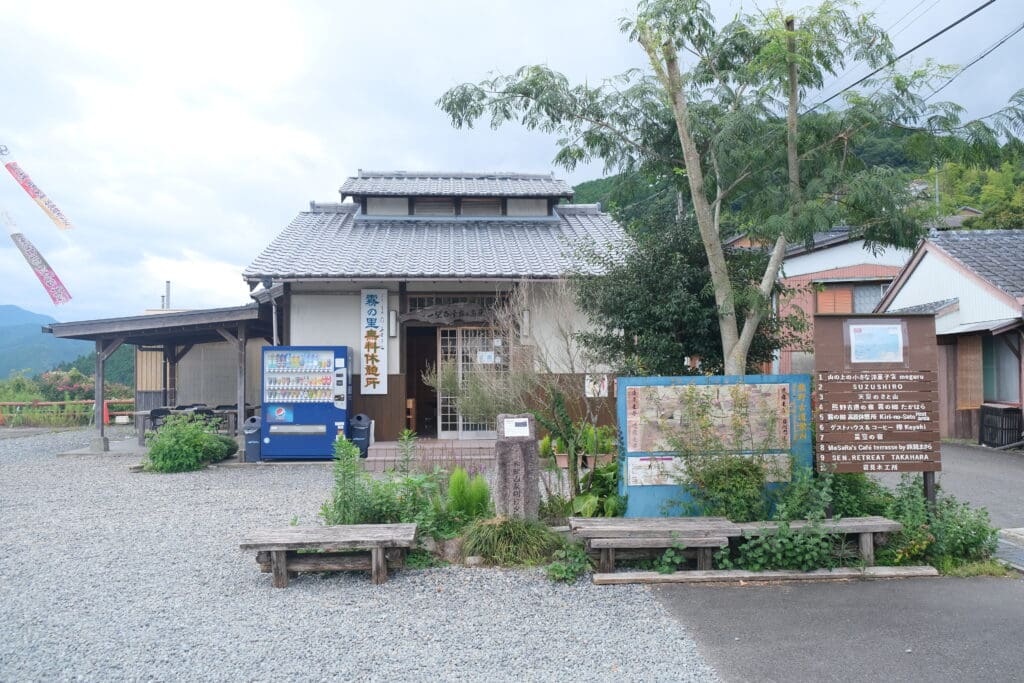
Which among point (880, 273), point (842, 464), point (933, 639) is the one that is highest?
point (880, 273)

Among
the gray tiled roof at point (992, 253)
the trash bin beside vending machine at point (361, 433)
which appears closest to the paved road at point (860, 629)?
the trash bin beside vending machine at point (361, 433)

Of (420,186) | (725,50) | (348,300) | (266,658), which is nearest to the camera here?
(266,658)

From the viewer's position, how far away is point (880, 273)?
22.1 metres

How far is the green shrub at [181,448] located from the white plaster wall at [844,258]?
16762 mm

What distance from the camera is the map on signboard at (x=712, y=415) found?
20.4 feet

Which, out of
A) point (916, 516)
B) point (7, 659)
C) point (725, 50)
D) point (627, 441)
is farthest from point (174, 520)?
point (725, 50)

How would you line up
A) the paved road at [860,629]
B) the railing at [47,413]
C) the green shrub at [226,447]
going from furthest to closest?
the railing at [47,413] → the green shrub at [226,447] → the paved road at [860,629]

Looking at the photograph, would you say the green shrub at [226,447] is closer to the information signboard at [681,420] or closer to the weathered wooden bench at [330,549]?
the weathered wooden bench at [330,549]

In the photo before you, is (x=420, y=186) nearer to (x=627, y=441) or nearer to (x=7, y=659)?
(x=627, y=441)

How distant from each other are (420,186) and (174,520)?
32.8 feet

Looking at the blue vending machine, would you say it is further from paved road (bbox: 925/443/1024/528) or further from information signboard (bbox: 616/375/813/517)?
paved road (bbox: 925/443/1024/528)

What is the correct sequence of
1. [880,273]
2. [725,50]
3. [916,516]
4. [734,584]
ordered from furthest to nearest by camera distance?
1. [880,273]
2. [725,50]
3. [916,516]
4. [734,584]

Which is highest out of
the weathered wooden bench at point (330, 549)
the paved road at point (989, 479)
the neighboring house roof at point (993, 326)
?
the neighboring house roof at point (993, 326)

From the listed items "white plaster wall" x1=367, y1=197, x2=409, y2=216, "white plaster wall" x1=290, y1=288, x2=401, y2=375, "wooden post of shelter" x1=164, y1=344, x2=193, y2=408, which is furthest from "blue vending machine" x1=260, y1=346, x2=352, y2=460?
"wooden post of shelter" x1=164, y1=344, x2=193, y2=408
